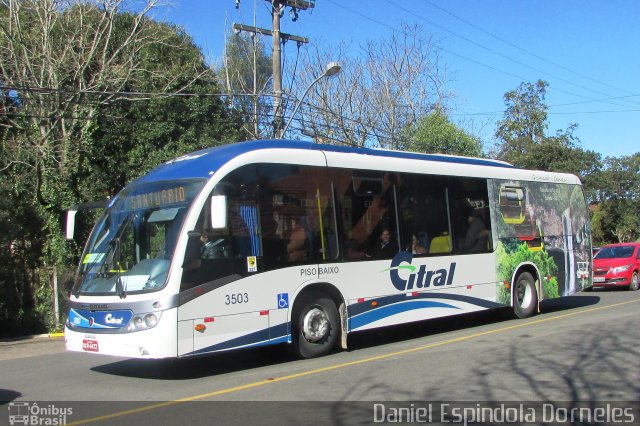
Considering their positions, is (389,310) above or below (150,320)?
below

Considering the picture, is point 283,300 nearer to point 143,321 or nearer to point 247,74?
point 143,321

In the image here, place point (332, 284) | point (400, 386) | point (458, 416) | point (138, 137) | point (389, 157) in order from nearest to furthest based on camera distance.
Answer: point (458, 416), point (400, 386), point (332, 284), point (389, 157), point (138, 137)

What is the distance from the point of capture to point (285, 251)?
909 centimetres

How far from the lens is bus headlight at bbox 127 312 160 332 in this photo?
7660 mm

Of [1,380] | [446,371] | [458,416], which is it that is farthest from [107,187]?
[458,416]

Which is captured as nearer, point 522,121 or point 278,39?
point 278,39

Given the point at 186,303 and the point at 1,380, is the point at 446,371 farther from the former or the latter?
the point at 1,380

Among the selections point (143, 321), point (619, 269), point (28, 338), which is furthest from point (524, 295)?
point (28, 338)

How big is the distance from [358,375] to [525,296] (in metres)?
7.41

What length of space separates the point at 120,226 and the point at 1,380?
2.95 meters

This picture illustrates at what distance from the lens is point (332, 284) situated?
9648mm

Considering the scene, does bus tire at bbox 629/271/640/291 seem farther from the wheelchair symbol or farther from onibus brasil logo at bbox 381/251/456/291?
the wheelchair symbol

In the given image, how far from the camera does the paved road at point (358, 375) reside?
6.62 meters

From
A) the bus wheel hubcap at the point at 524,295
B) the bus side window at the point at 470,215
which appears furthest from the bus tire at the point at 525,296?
the bus side window at the point at 470,215
